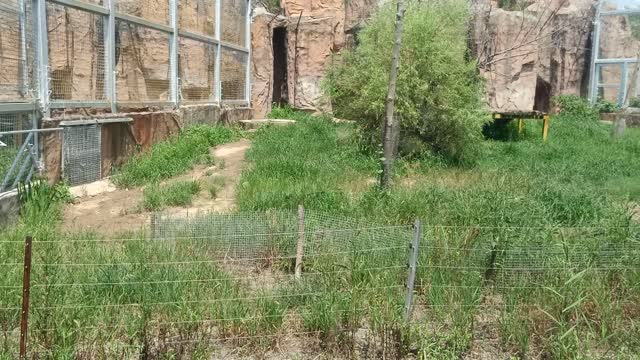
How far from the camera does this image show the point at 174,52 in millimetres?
12383

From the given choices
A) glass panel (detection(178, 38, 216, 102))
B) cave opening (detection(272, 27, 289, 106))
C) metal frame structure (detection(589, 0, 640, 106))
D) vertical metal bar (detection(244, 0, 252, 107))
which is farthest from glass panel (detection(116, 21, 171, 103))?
metal frame structure (detection(589, 0, 640, 106))

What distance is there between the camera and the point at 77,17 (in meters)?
9.12

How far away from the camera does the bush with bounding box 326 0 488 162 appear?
10828 mm

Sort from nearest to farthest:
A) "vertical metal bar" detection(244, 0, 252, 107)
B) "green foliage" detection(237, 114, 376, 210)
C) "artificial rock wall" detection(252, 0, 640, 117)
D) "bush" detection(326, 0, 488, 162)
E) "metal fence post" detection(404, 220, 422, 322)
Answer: "metal fence post" detection(404, 220, 422, 322) → "green foliage" detection(237, 114, 376, 210) → "bush" detection(326, 0, 488, 162) → "vertical metal bar" detection(244, 0, 252, 107) → "artificial rock wall" detection(252, 0, 640, 117)

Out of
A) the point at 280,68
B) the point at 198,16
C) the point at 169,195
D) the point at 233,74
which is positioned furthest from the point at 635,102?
the point at 169,195

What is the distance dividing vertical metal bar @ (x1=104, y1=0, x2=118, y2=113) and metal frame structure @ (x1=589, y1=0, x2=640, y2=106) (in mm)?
17722

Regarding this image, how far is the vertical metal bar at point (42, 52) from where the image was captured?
796 cm

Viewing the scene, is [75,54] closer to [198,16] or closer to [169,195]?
[169,195]

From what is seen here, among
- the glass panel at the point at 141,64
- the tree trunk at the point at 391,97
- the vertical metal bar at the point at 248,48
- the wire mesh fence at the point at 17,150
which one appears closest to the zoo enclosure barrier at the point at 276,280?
the tree trunk at the point at 391,97

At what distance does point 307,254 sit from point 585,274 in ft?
6.85

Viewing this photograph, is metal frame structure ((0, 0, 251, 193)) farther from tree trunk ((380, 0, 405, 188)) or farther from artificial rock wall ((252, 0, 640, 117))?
artificial rock wall ((252, 0, 640, 117))

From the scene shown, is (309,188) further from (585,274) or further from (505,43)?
(505,43)

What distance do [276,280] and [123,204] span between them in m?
4.08

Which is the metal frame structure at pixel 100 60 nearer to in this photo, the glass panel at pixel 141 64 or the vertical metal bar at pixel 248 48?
the glass panel at pixel 141 64
